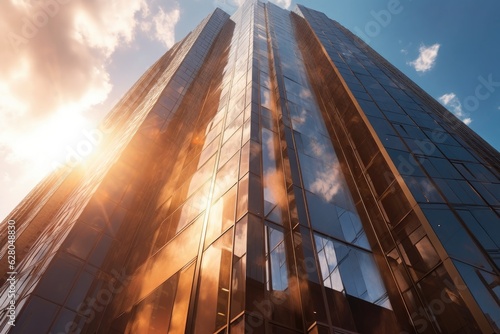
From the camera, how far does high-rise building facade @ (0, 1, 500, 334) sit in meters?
11.4

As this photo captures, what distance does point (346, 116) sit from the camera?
24203 mm

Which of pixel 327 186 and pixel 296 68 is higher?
pixel 296 68

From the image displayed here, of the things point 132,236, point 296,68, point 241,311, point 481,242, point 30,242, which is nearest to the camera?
point 241,311

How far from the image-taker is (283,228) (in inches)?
525

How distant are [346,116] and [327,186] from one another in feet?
29.1

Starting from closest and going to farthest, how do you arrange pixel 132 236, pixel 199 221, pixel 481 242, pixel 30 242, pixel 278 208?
pixel 481 242, pixel 278 208, pixel 199 221, pixel 132 236, pixel 30 242

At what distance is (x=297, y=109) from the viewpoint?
77.5ft

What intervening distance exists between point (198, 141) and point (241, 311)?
659 inches

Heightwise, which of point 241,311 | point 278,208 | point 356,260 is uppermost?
point 278,208

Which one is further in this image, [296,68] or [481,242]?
[296,68]

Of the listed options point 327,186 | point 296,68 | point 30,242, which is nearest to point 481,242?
Result: point 327,186

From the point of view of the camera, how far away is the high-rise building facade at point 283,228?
11406 millimetres

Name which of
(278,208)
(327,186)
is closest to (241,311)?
(278,208)

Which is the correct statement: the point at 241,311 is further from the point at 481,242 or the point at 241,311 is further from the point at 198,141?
the point at 198,141
